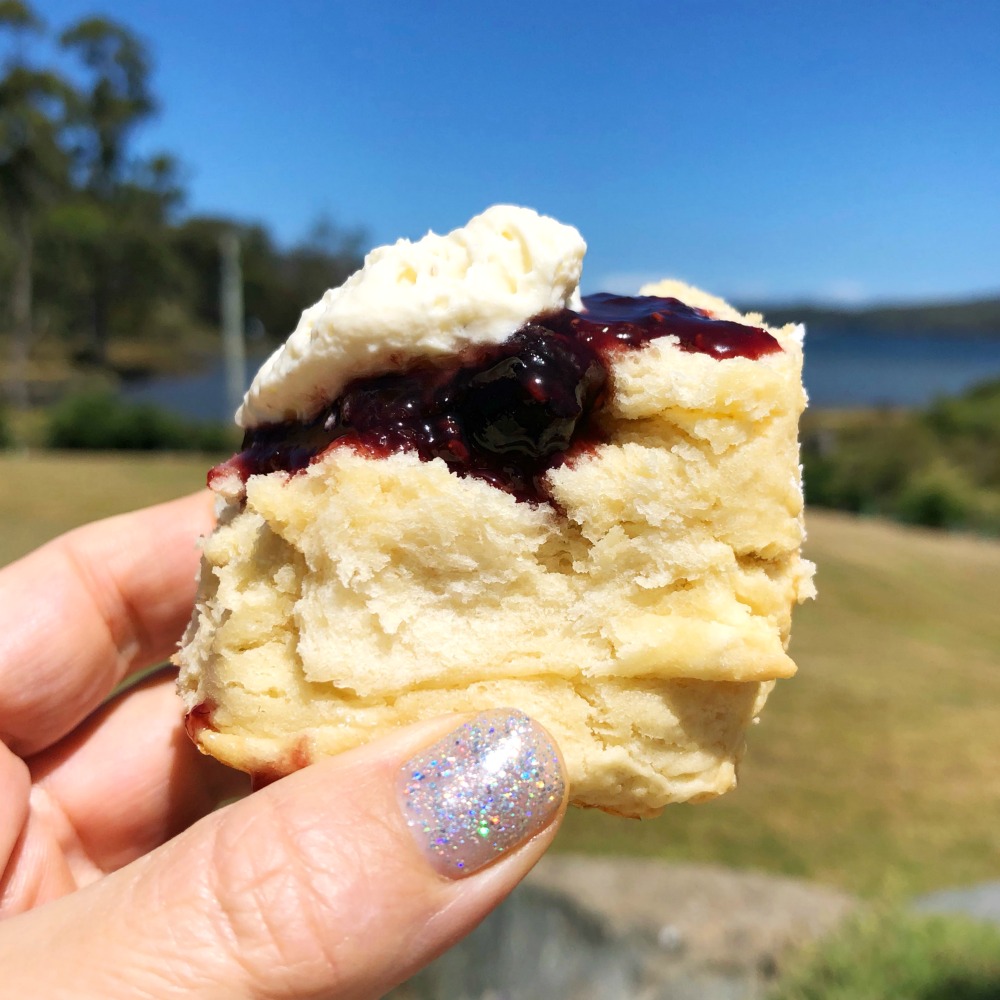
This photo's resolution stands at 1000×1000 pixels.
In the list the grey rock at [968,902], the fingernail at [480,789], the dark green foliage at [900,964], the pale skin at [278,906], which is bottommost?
the grey rock at [968,902]

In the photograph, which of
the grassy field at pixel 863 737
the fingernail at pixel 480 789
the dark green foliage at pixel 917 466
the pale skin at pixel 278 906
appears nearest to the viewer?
the pale skin at pixel 278 906

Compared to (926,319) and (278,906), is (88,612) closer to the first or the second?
(278,906)

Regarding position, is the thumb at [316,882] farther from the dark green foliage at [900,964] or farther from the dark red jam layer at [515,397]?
the dark green foliage at [900,964]

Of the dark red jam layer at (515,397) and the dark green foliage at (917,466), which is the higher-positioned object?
the dark red jam layer at (515,397)

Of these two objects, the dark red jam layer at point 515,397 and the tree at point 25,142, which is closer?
the dark red jam layer at point 515,397

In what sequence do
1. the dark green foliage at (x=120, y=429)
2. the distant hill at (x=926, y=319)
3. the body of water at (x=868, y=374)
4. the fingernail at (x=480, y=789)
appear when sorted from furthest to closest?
the distant hill at (x=926, y=319) < the body of water at (x=868, y=374) < the dark green foliage at (x=120, y=429) < the fingernail at (x=480, y=789)

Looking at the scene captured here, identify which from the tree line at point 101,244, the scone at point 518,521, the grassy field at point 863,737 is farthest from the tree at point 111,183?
the scone at point 518,521

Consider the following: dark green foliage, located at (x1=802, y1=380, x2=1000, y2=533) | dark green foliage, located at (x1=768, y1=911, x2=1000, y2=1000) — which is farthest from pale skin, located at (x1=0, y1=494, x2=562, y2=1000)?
dark green foliage, located at (x1=802, y1=380, x2=1000, y2=533)

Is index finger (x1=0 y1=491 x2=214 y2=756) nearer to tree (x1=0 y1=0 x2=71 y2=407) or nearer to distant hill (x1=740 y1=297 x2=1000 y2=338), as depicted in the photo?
tree (x1=0 y1=0 x2=71 y2=407)
